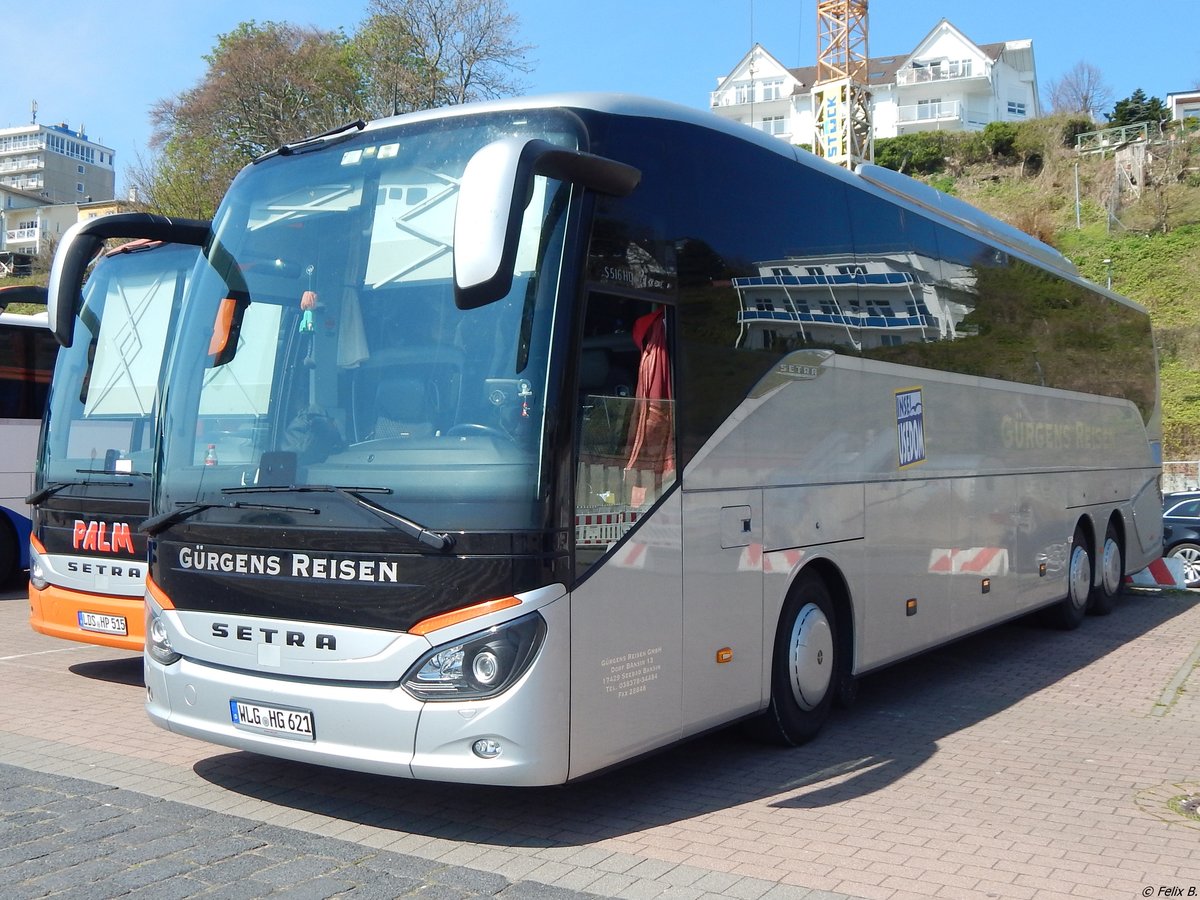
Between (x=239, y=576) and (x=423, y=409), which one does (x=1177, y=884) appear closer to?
(x=423, y=409)

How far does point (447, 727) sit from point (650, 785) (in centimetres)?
188

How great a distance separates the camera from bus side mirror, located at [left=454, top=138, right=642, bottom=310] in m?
4.52

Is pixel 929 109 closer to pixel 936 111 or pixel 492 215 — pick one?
pixel 936 111

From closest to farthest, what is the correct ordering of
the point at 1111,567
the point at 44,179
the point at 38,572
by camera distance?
the point at 38,572
the point at 1111,567
the point at 44,179

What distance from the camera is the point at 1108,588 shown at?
1482 centimetres

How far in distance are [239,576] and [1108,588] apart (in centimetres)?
1207

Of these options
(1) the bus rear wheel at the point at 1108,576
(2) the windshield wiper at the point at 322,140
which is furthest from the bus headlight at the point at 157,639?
(1) the bus rear wheel at the point at 1108,576

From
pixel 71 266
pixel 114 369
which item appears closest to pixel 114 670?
pixel 114 369

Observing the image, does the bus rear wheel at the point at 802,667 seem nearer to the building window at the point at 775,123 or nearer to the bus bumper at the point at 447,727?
the bus bumper at the point at 447,727

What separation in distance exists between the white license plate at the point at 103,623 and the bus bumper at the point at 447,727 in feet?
12.1

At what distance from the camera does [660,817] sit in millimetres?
6074

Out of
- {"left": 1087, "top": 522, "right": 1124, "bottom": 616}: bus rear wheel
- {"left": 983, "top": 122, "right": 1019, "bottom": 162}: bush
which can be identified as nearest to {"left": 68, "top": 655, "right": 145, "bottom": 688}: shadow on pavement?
{"left": 1087, "top": 522, "right": 1124, "bottom": 616}: bus rear wheel

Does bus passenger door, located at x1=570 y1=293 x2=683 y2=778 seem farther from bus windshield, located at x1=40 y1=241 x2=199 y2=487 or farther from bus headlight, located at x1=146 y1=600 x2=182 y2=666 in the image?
bus windshield, located at x1=40 y1=241 x2=199 y2=487

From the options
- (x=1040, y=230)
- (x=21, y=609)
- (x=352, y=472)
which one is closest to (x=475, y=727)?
(x=352, y=472)
